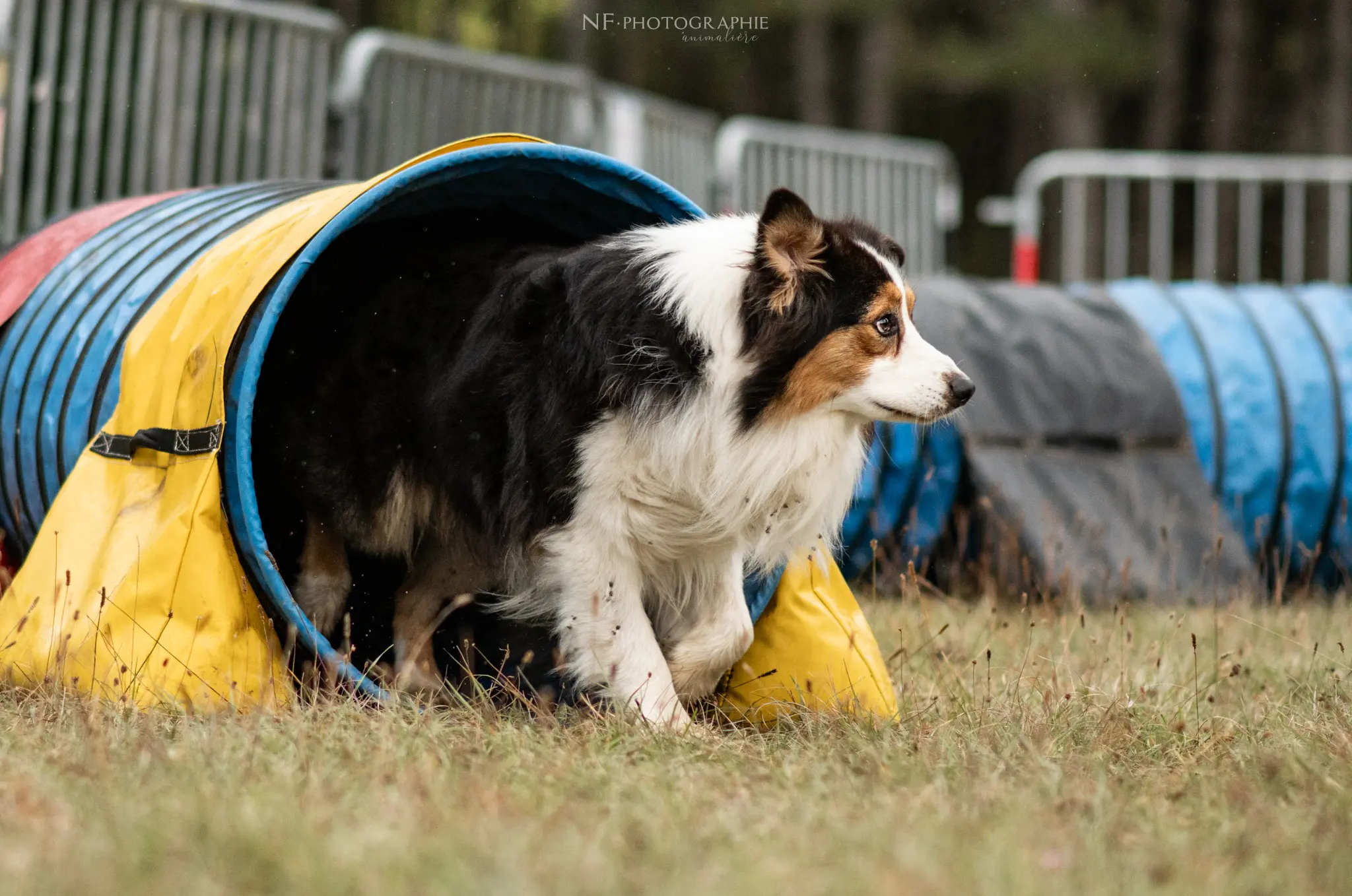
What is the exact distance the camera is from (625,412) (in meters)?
3.87

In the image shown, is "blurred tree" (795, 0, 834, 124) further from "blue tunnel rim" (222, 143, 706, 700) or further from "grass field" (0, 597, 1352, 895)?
"grass field" (0, 597, 1352, 895)

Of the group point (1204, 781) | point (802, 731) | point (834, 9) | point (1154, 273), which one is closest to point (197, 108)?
point (802, 731)

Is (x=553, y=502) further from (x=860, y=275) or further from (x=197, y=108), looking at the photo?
(x=197, y=108)

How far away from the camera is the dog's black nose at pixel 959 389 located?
3832mm

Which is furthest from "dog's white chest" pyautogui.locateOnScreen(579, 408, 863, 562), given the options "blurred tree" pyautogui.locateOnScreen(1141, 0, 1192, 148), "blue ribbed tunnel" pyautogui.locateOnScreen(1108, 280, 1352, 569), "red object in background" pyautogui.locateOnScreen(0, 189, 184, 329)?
"blurred tree" pyautogui.locateOnScreen(1141, 0, 1192, 148)

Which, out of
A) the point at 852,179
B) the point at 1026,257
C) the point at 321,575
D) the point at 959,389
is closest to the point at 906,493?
the point at 959,389

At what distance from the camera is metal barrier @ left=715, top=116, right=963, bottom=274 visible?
11500 millimetres

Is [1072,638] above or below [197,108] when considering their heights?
below

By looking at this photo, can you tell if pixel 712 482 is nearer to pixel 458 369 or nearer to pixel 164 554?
pixel 458 369

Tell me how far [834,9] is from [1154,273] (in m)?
9.68

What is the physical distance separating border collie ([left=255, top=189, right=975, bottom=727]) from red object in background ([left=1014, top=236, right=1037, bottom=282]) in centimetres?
759

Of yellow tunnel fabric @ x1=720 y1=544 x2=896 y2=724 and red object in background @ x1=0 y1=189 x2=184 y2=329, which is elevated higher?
red object in background @ x1=0 y1=189 x2=184 y2=329

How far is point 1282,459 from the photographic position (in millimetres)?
6691

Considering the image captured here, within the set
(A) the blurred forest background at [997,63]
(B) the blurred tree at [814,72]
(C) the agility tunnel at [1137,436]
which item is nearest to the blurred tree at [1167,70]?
(A) the blurred forest background at [997,63]
